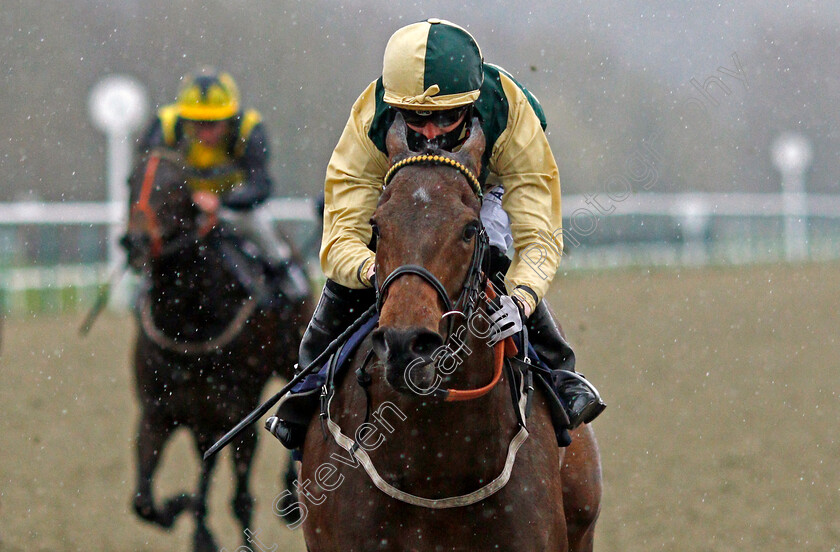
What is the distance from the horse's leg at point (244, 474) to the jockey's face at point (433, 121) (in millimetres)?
2992

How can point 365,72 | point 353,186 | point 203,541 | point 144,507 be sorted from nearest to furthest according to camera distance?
point 353,186
point 144,507
point 203,541
point 365,72

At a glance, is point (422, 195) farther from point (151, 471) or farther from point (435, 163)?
point (151, 471)

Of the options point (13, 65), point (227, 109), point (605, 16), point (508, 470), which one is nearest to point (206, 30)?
point (13, 65)

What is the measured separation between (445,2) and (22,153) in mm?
9845

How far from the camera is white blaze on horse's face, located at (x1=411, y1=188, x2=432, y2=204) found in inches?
104

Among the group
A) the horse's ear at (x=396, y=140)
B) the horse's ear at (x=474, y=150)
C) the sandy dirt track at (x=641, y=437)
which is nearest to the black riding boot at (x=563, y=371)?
the horse's ear at (x=474, y=150)

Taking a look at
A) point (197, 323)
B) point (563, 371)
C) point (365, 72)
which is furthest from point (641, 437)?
point (365, 72)

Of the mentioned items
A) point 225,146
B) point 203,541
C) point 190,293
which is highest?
point 225,146

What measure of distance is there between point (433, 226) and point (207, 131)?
407 cm

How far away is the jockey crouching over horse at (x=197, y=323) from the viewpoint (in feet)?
17.6

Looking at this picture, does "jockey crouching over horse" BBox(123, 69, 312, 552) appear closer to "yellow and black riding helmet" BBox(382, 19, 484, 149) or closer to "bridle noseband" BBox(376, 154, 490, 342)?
"yellow and black riding helmet" BBox(382, 19, 484, 149)

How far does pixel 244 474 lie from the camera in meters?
5.61

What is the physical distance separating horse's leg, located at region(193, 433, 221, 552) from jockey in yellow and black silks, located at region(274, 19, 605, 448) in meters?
1.99

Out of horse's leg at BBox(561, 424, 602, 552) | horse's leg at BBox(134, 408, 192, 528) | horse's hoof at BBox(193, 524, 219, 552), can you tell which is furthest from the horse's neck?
horse's leg at BBox(561, 424, 602, 552)
